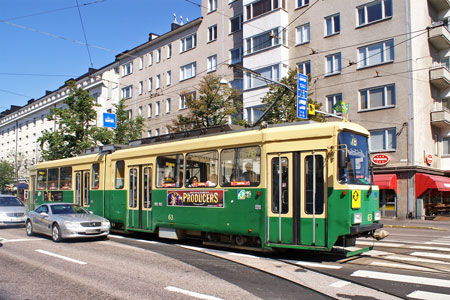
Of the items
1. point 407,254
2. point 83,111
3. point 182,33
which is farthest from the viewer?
point 182,33

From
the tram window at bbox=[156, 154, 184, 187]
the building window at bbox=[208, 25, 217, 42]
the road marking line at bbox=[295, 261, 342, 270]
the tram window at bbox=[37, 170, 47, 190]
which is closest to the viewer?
the road marking line at bbox=[295, 261, 342, 270]

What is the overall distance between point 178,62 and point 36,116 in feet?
122

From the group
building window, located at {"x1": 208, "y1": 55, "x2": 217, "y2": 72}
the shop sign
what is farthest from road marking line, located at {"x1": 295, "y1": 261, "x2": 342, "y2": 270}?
building window, located at {"x1": 208, "y1": 55, "x2": 217, "y2": 72}

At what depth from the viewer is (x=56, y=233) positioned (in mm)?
13094

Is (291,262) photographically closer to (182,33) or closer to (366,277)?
(366,277)

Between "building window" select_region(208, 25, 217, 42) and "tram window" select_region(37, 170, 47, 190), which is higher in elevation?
"building window" select_region(208, 25, 217, 42)

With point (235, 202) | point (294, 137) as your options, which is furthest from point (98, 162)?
point (294, 137)

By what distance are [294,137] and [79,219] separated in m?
7.60

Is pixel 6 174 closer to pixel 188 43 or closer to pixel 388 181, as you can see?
pixel 188 43

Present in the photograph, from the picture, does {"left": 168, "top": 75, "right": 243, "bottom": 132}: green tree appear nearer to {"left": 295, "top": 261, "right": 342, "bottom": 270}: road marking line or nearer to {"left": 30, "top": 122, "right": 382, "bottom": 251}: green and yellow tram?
{"left": 30, "top": 122, "right": 382, "bottom": 251}: green and yellow tram

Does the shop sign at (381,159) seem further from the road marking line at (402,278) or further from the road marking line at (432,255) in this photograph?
the road marking line at (402,278)

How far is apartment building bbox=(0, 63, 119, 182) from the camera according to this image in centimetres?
5278

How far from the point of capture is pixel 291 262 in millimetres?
9055

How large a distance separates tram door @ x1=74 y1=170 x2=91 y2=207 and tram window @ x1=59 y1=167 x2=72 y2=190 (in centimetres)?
67
